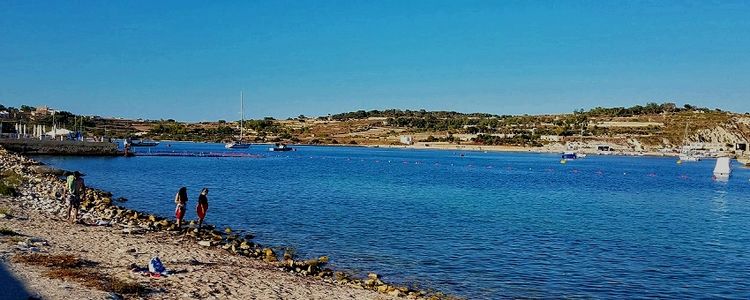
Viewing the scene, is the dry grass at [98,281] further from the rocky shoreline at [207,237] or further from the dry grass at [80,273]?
the rocky shoreline at [207,237]

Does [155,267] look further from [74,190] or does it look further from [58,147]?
[58,147]

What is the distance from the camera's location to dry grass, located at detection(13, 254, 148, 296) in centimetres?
1359

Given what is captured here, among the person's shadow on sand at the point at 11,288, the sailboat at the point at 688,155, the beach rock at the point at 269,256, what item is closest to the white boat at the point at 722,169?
the sailboat at the point at 688,155

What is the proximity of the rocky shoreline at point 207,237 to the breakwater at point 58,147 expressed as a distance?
60.2 metres

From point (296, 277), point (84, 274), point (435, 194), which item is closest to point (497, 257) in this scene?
point (296, 277)

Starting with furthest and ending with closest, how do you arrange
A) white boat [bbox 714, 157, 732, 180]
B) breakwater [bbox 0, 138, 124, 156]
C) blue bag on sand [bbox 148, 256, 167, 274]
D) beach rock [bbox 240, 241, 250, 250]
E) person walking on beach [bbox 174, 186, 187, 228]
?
white boat [bbox 714, 157, 732, 180], breakwater [bbox 0, 138, 124, 156], person walking on beach [bbox 174, 186, 187, 228], beach rock [bbox 240, 241, 250, 250], blue bag on sand [bbox 148, 256, 167, 274]

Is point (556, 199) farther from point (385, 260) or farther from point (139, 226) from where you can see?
point (139, 226)

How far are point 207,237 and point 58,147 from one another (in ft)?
259

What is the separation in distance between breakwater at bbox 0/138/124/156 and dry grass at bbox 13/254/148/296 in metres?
80.1

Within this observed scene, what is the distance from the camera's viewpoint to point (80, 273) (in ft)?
48.2

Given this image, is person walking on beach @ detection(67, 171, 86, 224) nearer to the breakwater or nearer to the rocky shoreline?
the rocky shoreline

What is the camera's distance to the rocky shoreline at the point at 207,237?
18625 mm

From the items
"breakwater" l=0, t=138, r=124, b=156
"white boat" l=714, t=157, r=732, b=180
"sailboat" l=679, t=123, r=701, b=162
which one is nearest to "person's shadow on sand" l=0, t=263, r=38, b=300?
"breakwater" l=0, t=138, r=124, b=156

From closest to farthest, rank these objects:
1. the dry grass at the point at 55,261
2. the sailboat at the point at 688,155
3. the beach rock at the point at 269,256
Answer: the dry grass at the point at 55,261
the beach rock at the point at 269,256
the sailboat at the point at 688,155
